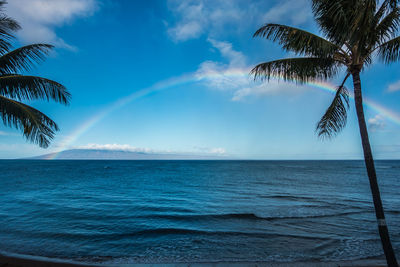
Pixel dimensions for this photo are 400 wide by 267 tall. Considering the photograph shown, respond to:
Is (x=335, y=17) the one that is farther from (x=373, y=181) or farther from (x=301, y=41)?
(x=373, y=181)

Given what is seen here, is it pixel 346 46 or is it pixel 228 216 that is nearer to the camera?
pixel 346 46

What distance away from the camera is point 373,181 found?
4.37 metres

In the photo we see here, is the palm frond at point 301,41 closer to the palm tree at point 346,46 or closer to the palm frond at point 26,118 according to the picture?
the palm tree at point 346,46

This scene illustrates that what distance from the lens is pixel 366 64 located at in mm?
5957

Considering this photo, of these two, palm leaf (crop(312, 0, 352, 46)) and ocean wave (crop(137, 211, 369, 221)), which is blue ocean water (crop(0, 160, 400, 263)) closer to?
ocean wave (crop(137, 211, 369, 221))

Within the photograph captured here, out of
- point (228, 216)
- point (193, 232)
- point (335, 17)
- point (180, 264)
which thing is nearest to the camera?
point (335, 17)

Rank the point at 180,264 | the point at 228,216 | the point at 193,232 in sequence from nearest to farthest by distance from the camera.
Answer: the point at 180,264, the point at 193,232, the point at 228,216

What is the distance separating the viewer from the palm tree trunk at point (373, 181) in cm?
438

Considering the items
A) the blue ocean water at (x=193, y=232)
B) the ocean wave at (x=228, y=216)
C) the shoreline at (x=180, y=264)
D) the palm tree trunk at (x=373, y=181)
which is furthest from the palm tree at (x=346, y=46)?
the ocean wave at (x=228, y=216)

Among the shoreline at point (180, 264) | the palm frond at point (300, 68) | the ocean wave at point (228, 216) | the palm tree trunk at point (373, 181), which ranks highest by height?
the palm frond at point (300, 68)

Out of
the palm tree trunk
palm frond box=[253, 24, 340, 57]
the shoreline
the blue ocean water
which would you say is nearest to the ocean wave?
the blue ocean water

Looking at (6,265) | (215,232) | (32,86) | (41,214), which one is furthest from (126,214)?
(32,86)

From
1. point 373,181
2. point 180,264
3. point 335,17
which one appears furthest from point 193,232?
point 335,17

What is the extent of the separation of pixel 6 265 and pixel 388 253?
987cm
